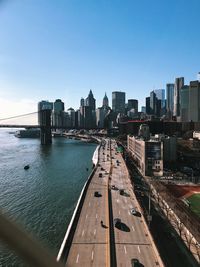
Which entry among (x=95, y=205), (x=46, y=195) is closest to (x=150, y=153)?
(x=46, y=195)

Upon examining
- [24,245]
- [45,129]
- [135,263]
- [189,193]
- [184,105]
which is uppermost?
[184,105]

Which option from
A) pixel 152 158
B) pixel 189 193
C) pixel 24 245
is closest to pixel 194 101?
pixel 152 158

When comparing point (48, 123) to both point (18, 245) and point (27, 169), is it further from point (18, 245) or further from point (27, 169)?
point (18, 245)

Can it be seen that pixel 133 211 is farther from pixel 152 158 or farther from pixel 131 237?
pixel 152 158

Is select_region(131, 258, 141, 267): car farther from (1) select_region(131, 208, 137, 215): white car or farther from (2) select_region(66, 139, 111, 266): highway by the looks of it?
(1) select_region(131, 208, 137, 215): white car

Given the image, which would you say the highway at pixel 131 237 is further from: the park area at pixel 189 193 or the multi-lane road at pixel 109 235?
the park area at pixel 189 193
